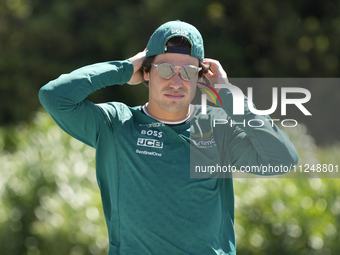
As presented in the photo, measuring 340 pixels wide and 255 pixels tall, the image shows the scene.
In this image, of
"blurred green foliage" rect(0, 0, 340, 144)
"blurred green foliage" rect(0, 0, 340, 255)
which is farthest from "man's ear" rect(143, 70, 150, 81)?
"blurred green foliage" rect(0, 0, 340, 144)

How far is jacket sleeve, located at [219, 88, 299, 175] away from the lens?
6.81ft

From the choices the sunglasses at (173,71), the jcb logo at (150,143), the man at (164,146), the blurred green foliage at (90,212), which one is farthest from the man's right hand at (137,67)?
the blurred green foliage at (90,212)

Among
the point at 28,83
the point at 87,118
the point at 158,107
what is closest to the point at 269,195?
the point at 158,107

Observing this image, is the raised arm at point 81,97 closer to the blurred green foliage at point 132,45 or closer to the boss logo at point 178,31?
the boss logo at point 178,31

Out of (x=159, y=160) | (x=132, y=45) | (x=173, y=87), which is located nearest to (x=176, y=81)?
(x=173, y=87)

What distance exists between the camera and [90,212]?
11.8 feet

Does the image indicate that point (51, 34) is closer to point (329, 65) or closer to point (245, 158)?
point (329, 65)

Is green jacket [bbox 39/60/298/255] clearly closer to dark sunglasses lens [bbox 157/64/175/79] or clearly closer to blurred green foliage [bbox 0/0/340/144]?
dark sunglasses lens [bbox 157/64/175/79]

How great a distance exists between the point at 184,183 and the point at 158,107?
1.51 ft

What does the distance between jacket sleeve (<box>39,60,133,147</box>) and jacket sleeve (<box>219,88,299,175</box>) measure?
1.93 ft

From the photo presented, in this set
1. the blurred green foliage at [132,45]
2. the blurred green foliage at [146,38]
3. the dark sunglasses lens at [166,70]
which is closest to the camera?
the dark sunglasses lens at [166,70]

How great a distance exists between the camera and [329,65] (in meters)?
7.82

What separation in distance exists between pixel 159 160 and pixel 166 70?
0.46 m

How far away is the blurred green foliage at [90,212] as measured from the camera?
354 centimetres
